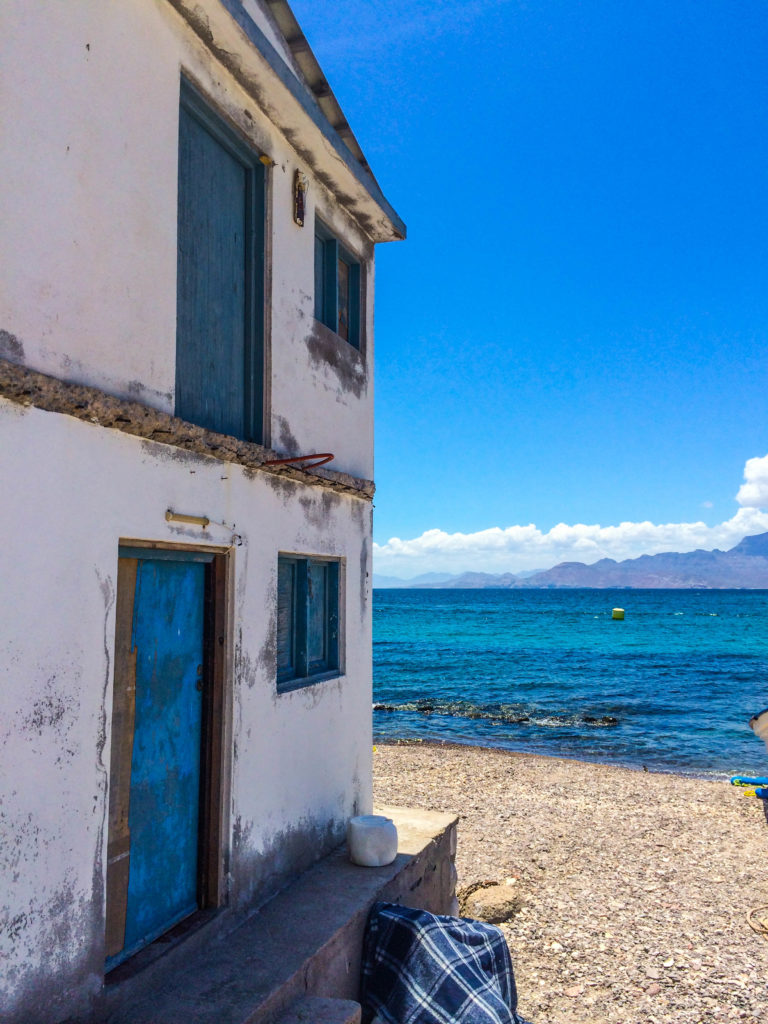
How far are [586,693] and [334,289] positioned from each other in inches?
1133

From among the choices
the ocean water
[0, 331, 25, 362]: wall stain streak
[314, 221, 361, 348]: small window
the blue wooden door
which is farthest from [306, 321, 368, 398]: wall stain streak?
the ocean water

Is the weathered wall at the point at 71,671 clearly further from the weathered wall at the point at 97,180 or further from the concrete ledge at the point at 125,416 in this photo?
the weathered wall at the point at 97,180

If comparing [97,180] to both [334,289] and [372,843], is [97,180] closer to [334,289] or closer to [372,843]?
[334,289]

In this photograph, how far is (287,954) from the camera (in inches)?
180

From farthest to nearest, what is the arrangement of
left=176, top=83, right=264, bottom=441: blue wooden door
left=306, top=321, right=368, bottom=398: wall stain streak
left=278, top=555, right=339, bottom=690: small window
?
left=306, top=321, right=368, bottom=398: wall stain streak → left=278, top=555, right=339, bottom=690: small window → left=176, top=83, right=264, bottom=441: blue wooden door

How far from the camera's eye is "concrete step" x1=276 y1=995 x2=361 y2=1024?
160 inches

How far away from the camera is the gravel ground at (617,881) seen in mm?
6367

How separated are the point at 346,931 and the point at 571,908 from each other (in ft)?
13.2

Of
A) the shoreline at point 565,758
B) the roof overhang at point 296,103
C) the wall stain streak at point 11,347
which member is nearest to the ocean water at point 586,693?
the shoreline at point 565,758

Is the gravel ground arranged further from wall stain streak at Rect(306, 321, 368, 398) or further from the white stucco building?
wall stain streak at Rect(306, 321, 368, 398)

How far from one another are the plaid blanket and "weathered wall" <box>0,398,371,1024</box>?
3.10 feet

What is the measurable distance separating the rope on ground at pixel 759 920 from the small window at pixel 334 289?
6.97 m

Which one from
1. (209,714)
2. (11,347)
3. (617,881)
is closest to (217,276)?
(11,347)

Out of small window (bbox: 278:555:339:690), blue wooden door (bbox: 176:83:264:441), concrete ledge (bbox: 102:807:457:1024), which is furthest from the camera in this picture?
small window (bbox: 278:555:339:690)
